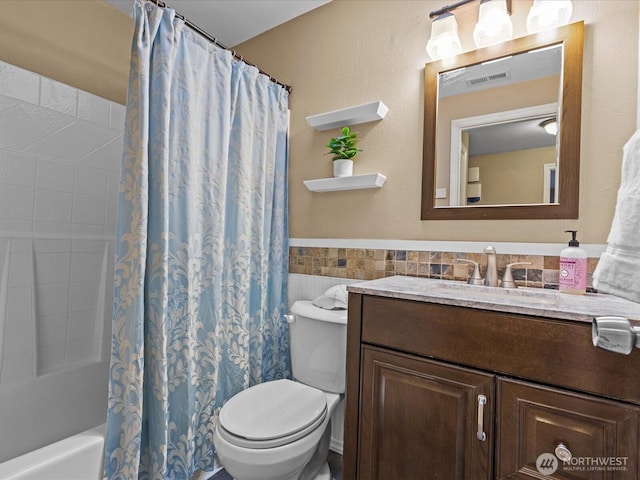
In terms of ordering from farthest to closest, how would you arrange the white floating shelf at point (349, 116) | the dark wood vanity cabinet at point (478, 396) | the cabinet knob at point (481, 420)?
the white floating shelf at point (349, 116) < the cabinet knob at point (481, 420) < the dark wood vanity cabinet at point (478, 396)

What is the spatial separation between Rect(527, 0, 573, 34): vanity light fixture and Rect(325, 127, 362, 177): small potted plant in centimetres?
83

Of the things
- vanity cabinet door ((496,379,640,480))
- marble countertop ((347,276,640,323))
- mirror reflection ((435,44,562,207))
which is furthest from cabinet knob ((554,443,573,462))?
mirror reflection ((435,44,562,207))

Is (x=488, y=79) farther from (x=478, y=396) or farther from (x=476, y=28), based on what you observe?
(x=478, y=396)

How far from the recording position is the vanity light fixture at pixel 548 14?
1.20 meters

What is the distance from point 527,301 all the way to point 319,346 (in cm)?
88

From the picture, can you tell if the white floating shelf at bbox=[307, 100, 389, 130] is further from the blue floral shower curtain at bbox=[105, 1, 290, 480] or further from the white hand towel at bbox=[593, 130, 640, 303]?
the white hand towel at bbox=[593, 130, 640, 303]

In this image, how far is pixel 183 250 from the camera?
130 cm

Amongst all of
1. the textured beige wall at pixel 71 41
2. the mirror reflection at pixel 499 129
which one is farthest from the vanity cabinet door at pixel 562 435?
the textured beige wall at pixel 71 41

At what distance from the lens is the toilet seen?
1.08 meters

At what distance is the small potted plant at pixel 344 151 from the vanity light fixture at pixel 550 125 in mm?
804

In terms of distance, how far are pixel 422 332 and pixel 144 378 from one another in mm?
1041

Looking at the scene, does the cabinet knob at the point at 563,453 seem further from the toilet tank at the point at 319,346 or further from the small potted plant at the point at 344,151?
the small potted plant at the point at 344,151

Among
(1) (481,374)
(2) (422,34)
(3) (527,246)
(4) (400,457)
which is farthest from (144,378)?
(2) (422,34)

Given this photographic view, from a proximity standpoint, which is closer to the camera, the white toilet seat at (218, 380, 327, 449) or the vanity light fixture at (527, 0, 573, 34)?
the white toilet seat at (218, 380, 327, 449)
